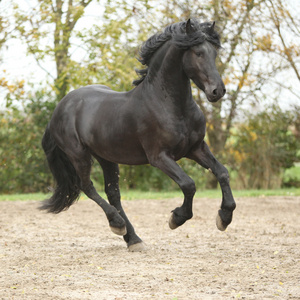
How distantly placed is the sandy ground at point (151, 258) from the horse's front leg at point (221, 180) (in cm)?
44

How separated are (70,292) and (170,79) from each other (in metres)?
2.13

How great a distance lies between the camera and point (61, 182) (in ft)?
20.8

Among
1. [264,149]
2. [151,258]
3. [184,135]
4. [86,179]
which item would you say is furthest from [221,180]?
[264,149]

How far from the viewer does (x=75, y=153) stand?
5.86 meters

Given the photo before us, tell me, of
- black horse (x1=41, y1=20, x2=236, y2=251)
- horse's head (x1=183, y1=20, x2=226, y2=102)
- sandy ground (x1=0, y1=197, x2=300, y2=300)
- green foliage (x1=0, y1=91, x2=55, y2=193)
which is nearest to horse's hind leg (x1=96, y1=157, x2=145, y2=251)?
black horse (x1=41, y1=20, x2=236, y2=251)

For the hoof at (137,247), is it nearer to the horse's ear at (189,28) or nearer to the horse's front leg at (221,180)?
the horse's front leg at (221,180)

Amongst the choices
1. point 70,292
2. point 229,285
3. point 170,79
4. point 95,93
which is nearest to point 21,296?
point 70,292

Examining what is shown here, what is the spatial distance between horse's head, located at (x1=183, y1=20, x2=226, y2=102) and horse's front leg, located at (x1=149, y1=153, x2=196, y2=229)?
27.7 inches

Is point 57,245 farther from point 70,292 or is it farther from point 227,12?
point 227,12

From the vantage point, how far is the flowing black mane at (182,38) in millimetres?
4605

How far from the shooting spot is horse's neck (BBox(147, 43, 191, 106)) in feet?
15.9

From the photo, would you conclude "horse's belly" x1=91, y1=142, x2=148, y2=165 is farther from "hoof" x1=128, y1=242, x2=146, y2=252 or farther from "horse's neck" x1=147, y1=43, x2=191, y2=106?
"hoof" x1=128, y1=242, x2=146, y2=252

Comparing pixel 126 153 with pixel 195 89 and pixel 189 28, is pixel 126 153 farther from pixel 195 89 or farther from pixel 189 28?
pixel 195 89

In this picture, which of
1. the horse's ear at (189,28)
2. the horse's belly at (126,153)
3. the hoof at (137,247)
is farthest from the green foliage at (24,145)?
the horse's ear at (189,28)
